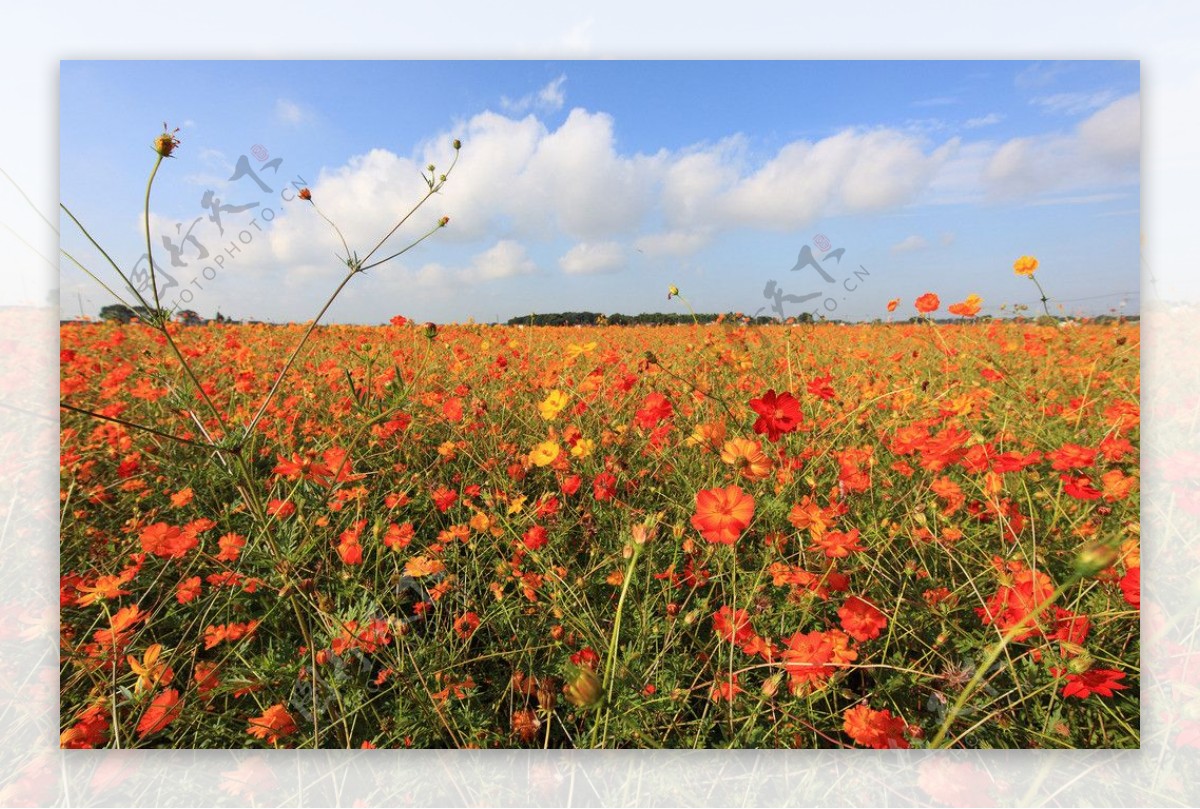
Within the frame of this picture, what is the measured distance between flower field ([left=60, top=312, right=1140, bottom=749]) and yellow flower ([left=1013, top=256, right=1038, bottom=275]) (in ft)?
0.55

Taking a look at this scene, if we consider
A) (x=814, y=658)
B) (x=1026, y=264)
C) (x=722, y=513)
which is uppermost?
(x=1026, y=264)

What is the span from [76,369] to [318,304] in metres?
0.52

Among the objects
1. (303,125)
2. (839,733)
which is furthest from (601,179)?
(839,733)

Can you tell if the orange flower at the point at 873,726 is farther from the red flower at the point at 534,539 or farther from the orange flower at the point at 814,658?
the red flower at the point at 534,539

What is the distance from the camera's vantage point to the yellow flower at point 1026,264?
1300mm

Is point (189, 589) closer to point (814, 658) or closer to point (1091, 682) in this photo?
point (814, 658)

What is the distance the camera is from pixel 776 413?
1.03 m

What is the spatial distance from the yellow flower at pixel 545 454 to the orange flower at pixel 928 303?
0.80 metres

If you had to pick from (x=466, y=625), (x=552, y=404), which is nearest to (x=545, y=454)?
(x=552, y=404)

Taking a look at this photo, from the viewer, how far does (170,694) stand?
104 cm

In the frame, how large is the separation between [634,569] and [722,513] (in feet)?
0.73

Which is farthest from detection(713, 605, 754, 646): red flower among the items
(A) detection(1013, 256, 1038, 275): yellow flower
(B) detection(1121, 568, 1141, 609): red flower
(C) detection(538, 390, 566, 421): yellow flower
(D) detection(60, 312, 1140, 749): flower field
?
(A) detection(1013, 256, 1038, 275): yellow flower

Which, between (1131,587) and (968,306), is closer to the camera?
(1131,587)

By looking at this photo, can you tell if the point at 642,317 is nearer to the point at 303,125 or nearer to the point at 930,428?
the point at 930,428
